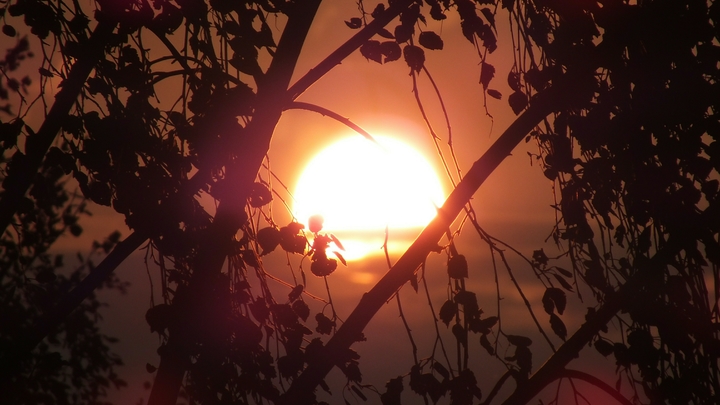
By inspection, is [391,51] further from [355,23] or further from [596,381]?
[596,381]

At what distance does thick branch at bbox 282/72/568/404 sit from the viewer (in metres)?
2.85

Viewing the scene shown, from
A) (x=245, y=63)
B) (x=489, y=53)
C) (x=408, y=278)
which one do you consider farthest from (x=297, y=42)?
(x=408, y=278)

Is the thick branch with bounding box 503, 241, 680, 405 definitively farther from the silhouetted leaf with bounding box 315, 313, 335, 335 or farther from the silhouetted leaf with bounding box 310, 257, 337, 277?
the silhouetted leaf with bounding box 310, 257, 337, 277

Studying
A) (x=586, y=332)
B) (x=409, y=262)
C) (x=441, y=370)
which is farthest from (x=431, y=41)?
(x=586, y=332)

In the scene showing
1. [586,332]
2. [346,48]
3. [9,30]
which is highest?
[346,48]

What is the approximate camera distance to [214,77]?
2.67m

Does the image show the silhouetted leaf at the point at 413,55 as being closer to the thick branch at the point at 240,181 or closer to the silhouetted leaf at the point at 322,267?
the thick branch at the point at 240,181

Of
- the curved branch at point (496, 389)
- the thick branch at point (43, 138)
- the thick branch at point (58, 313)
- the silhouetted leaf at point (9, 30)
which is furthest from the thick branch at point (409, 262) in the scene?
the silhouetted leaf at point (9, 30)

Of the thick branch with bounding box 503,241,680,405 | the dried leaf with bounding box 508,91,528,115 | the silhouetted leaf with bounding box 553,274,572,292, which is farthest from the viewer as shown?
the dried leaf with bounding box 508,91,528,115

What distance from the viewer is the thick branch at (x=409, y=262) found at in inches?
112

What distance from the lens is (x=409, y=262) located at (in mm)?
2902

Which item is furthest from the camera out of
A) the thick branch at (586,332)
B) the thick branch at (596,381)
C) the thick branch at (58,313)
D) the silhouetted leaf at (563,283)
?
the thick branch at (596,381)

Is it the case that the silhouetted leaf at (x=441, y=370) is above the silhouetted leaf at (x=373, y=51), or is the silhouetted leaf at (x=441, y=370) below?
below

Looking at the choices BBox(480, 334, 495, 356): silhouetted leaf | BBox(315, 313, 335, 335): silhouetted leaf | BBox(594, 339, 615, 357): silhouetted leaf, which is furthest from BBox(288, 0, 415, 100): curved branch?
BBox(594, 339, 615, 357): silhouetted leaf
